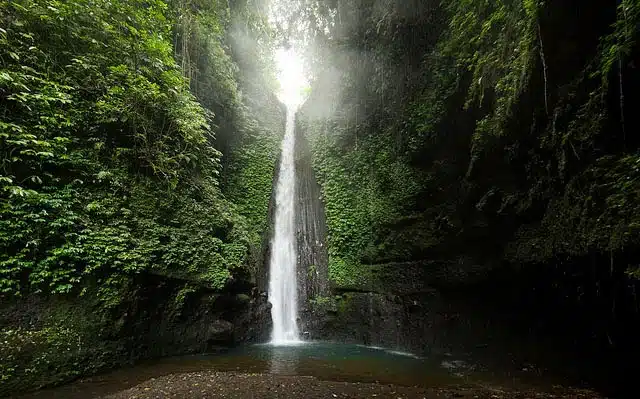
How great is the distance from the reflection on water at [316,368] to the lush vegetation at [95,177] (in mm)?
672

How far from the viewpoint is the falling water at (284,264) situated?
10617 mm

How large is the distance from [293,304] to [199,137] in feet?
21.0

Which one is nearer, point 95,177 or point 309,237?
point 95,177

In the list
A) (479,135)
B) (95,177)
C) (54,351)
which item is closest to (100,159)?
(95,177)

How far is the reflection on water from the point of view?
17.4ft

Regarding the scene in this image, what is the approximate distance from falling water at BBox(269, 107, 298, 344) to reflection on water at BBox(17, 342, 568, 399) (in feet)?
6.54

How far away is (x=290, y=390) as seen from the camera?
491cm

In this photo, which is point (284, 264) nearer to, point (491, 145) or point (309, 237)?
point (309, 237)

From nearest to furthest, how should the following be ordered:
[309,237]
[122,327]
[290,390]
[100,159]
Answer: [290,390] → [122,327] → [100,159] → [309,237]

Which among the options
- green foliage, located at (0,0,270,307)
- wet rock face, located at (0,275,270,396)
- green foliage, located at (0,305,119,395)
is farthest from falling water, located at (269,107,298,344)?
green foliage, located at (0,305,119,395)

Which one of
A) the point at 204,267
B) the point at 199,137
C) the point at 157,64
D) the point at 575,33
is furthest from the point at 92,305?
the point at 575,33

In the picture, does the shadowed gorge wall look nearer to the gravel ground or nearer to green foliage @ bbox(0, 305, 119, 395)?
the gravel ground

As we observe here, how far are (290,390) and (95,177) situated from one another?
19.0 feet

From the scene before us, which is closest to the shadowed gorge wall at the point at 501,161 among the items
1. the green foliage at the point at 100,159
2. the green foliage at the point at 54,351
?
the green foliage at the point at 100,159
